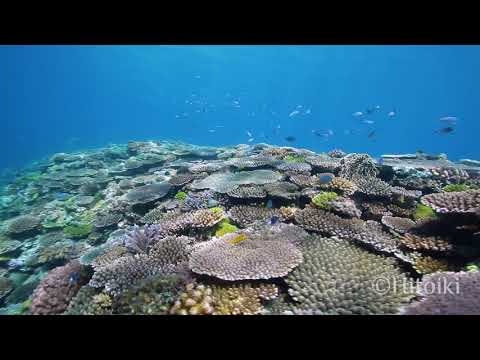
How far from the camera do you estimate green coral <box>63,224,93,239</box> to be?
386 inches

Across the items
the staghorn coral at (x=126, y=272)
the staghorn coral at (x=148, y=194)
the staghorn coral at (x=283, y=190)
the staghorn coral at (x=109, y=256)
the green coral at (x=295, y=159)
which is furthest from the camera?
the green coral at (x=295, y=159)

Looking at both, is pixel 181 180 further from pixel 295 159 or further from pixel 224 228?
pixel 295 159

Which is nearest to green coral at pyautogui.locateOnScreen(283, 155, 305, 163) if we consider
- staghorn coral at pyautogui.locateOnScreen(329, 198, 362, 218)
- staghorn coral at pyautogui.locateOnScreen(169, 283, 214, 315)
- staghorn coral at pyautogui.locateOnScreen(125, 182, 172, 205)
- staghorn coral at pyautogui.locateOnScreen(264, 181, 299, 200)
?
staghorn coral at pyautogui.locateOnScreen(264, 181, 299, 200)

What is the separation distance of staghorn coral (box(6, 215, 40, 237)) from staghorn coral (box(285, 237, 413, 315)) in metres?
10.6

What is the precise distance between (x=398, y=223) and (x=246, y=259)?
3068 millimetres

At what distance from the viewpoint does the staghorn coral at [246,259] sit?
3.89 metres

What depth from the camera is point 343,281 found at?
3.72 metres

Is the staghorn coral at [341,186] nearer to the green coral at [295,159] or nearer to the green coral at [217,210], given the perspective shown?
the green coral at [295,159]

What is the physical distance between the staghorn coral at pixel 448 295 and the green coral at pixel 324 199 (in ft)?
7.73

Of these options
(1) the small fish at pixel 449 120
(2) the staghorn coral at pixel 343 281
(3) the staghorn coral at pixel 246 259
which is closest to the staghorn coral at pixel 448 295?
(2) the staghorn coral at pixel 343 281

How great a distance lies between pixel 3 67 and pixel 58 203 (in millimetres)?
161113

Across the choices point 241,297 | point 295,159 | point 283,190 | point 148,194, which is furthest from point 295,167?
point 241,297

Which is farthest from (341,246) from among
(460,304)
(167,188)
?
(167,188)
